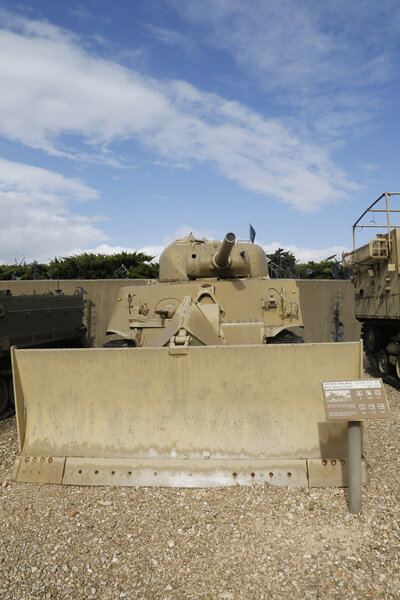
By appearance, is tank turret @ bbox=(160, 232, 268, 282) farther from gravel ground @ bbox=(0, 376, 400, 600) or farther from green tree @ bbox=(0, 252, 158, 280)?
green tree @ bbox=(0, 252, 158, 280)

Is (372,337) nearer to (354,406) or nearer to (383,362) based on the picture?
(383,362)

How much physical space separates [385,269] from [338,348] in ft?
18.8

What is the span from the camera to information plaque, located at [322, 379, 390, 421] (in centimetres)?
308

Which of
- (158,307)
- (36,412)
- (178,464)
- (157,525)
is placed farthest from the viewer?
(158,307)

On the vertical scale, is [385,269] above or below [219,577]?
above

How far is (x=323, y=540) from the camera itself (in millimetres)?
2898

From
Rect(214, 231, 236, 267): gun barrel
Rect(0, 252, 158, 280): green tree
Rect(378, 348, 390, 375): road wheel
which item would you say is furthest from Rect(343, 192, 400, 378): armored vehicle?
Rect(0, 252, 158, 280): green tree

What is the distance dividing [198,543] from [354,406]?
1492 millimetres

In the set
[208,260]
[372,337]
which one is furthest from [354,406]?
[372,337]

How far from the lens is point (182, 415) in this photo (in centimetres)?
379

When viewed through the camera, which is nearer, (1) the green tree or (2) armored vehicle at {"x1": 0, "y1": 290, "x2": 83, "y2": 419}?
(2) armored vehicle at {"x1": 0, "y1": 290, "x2": 83, "y2": 419}

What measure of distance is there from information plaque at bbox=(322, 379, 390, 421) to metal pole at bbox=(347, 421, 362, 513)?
145mm

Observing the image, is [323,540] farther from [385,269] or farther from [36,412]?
[385,269]

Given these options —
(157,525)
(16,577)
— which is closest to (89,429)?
(157,525)
